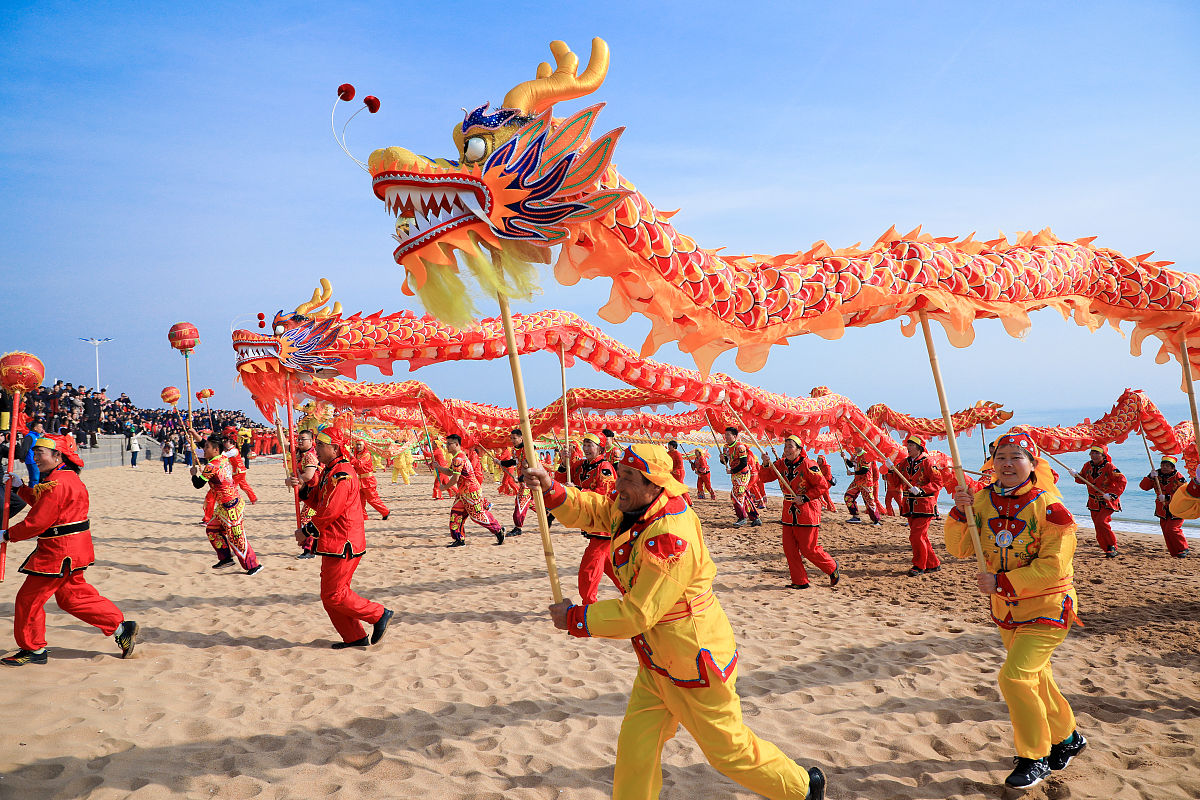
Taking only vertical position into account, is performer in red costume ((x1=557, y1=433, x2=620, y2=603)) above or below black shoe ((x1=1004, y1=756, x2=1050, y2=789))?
above

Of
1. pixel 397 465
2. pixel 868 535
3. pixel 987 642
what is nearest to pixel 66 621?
pixel 987 642

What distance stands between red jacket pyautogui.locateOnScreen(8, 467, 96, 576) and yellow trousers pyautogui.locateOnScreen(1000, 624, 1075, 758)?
6391 mm

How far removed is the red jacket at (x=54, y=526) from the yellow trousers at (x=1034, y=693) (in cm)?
639

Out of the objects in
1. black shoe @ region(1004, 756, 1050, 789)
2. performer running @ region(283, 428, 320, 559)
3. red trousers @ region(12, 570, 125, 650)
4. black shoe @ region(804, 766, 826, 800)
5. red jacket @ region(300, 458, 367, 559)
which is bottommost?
black shoe @ region(1004, 756, 1050, 789)

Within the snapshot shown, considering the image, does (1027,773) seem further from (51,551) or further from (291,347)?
(291,347)

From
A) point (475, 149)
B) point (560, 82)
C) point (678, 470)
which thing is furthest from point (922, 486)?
point (475, 149)

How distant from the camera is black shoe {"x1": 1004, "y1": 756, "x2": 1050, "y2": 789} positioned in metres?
3.51

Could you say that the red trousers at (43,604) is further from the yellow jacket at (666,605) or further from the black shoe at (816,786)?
the black shoe at (816,786)

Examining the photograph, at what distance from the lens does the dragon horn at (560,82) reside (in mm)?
3418

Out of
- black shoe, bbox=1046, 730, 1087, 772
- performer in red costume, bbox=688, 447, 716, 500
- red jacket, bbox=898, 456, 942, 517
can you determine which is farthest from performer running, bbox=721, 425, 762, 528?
black shoe, bbox=1046, 730, 1087, 772

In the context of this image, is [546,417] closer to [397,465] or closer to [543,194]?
[397,465]

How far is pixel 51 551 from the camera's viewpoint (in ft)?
17.0

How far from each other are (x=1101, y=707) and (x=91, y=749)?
647 cm

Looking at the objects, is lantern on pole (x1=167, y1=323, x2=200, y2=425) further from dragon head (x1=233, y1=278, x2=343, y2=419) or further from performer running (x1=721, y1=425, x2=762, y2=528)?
performer running (x1=721, y1=425, x2=762, y2=528)
